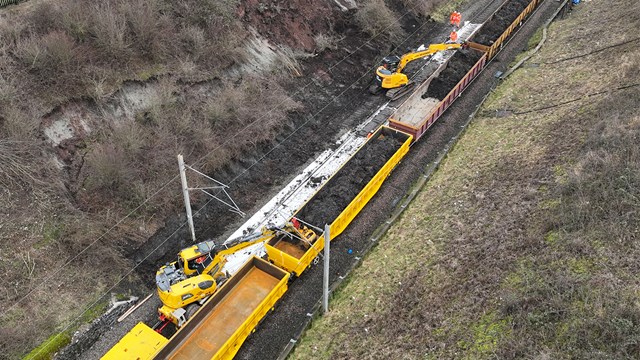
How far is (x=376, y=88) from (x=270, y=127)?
7.72 m

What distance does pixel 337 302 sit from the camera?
15867 millimetres

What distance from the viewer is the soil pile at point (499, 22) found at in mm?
30375

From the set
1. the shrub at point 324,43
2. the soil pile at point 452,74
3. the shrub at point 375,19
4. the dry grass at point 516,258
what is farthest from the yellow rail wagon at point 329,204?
the shrub at point 375,19

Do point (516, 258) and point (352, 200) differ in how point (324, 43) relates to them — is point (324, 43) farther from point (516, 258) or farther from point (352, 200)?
point (516, 258)

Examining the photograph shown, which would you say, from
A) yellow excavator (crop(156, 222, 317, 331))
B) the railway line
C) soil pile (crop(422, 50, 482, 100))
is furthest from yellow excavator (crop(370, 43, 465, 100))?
yellow excavator (crop(156, 222, 317, 331))

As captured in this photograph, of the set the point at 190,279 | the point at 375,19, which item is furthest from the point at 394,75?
the point at 190,279

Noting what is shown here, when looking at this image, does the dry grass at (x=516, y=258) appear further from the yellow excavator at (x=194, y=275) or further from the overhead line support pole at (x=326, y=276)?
the yellow excavator at (x=194, y=275)

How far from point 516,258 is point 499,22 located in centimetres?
2315

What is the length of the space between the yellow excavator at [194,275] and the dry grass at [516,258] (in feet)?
11.4

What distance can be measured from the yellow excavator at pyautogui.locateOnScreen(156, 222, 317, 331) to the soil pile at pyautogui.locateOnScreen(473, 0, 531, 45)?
21.2 m

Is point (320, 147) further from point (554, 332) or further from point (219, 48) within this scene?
point (554, 332)

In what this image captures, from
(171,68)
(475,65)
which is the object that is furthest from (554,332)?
(171,68)

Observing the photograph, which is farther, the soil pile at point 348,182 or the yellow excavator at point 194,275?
the soil pile at point 348,182

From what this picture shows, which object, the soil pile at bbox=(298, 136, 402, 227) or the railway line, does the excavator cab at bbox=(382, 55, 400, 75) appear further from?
the soil pile at bbox=(298, 136, 402, 227)
